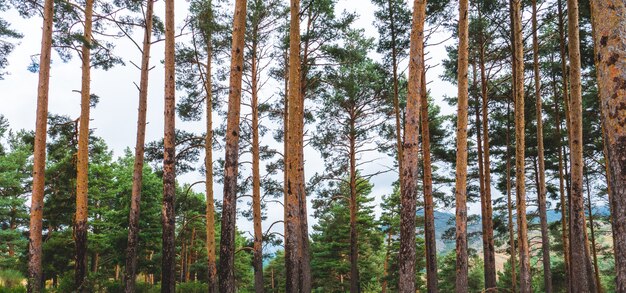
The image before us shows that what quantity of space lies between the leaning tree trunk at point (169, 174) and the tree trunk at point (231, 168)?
Result: 2.21 meters

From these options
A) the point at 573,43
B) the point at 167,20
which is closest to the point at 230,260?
the point at 167,20

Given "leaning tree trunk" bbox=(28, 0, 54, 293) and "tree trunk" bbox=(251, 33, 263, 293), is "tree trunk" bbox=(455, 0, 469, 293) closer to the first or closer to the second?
"tree trunk" bbox=(251, 33, 263, 293)

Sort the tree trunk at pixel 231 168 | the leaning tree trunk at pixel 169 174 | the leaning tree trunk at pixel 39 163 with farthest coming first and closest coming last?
1. the leaning tree trunk at pixel 169 174
2. the leaning tree trunk at pixel 39 163
3. the tree trunk at pixel 231 168

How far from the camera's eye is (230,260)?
772 cm

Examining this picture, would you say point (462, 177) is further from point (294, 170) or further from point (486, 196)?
point (486, 196)

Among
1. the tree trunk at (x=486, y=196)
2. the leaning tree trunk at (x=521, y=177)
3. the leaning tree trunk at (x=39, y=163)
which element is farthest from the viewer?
the tree trunk at (x=486, y=196)

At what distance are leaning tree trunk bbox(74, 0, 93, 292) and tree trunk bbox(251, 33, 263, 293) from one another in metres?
5.89

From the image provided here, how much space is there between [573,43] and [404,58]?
19.7ft

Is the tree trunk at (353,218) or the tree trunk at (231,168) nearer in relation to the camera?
the tree trunk at (231,168)

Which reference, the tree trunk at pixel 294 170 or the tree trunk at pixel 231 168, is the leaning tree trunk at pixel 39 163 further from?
the tree trunk at pixel 294 170

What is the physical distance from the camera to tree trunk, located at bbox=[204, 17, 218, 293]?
11.9 meters

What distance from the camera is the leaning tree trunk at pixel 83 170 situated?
9461 mm

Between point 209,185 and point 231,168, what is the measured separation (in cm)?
463

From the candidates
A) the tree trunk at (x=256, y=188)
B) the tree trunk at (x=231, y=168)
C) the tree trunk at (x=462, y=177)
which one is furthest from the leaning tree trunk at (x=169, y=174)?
the tree trunk at (x=462, y=177)
